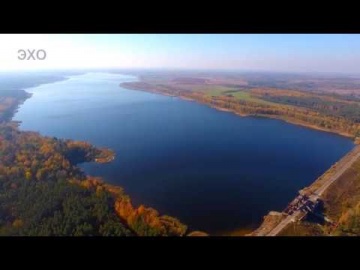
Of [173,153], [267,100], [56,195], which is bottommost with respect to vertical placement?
[56,195]

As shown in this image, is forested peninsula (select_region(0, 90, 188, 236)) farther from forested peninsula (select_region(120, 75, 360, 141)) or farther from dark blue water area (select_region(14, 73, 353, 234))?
forested peninsula (select_region(120, 75, 360, 141))

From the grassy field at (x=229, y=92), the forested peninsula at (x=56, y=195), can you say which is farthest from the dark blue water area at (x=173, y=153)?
the grassy field at (x=229, y=92)

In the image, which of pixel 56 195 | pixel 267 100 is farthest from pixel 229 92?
pixel 56 195

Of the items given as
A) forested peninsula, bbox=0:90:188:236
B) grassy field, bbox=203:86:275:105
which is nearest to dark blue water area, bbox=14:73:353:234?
forested peninsula, bbox=0:90:188:236

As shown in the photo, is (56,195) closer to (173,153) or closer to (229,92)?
(173,153)
